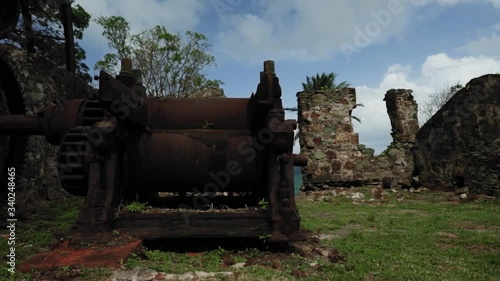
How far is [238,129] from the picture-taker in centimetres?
388

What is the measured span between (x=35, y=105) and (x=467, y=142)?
32.6ft

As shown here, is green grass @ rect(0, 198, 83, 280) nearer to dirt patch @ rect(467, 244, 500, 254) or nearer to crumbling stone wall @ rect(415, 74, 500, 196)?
dirt patch @ rect(467, 244, 500, 254)

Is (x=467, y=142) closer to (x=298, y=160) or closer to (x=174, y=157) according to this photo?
(x=298, y=160)

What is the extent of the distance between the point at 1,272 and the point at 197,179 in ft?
Answer: 5.61

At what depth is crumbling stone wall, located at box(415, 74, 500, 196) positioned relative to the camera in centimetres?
912

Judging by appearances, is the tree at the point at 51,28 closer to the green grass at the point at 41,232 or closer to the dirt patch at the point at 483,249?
the green grass at the point at 41,232

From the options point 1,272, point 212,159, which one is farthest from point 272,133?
point 1,272

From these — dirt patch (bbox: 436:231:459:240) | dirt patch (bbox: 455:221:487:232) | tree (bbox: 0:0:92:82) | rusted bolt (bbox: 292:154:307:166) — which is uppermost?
tree (bbox: 0:0:92:82)

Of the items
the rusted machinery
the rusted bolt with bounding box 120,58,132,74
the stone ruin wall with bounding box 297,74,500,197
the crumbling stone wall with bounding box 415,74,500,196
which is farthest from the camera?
the stone ruin wall with bounding box 297,74,500,197

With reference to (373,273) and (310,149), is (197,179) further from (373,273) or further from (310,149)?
(310,149)

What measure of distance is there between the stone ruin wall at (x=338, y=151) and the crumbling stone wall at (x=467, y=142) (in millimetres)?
889

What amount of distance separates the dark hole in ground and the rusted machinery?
20 centimetres

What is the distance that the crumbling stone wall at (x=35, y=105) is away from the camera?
5.69 metres

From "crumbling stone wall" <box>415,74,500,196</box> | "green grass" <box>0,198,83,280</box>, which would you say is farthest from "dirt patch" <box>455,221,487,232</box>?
"green grass" <box>0,198,83,280</box>
